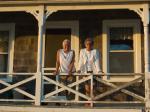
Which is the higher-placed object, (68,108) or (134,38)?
(134,38)

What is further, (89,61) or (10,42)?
(10,42)

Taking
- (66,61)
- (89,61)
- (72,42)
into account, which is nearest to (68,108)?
(66,61)

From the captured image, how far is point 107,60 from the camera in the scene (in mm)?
12961

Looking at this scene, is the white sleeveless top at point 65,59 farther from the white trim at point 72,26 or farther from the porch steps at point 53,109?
the white trim at point 72,26

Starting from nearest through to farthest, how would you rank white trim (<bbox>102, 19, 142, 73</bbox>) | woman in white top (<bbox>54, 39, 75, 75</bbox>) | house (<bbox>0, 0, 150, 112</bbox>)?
woman in white top (<bbox>54, 39, 75, 75</bbox>) < house (<bbox>0, 0, 150, 112</bbox>) < white trim (<bbox>102, 19, 142, 73</bbox>)

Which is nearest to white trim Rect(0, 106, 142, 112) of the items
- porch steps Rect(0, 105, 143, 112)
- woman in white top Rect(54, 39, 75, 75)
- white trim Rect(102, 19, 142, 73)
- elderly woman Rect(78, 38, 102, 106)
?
porch steps Rect(0, 105, 143, 112)

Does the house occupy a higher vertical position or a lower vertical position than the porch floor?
higher

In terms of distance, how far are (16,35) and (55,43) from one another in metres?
1.43

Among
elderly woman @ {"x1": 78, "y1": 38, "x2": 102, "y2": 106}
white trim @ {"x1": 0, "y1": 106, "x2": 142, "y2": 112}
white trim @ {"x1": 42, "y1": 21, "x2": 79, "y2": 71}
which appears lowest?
white trim @ {"x1": 0, "y1": 106, "x2": 142, "y2": 112}

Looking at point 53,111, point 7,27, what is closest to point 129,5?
point 53,111

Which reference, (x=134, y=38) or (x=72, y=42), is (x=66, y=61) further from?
(x=134, y=38)

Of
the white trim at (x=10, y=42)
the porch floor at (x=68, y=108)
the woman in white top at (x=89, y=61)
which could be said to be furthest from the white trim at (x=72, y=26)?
the porch floor at (x=68, y=108)

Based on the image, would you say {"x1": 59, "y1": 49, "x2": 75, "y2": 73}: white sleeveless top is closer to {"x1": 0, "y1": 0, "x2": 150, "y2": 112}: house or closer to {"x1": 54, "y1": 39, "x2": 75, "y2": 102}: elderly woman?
{"x1": 54, "y1": 39, "x2": 75, "y2": 102}: elderly woman

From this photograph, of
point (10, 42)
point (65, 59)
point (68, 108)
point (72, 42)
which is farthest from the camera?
point (10, 42)
